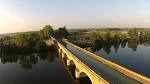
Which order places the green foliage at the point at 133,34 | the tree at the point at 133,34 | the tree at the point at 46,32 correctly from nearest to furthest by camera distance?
the green foliage at the point at 133,34
the tree at the point at 133,34
the tree at the point at 46,32

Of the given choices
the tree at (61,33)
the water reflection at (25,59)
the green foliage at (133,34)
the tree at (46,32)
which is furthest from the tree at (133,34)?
the water reflection at (25,59)

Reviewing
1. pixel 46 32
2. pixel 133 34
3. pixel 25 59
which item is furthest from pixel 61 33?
pixel 25 59

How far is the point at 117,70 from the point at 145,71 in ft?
73.7

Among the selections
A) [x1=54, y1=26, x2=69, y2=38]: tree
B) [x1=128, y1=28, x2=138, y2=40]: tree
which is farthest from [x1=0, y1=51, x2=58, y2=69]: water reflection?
[x1=128, y1=28, x2=138, y2=40]: tree

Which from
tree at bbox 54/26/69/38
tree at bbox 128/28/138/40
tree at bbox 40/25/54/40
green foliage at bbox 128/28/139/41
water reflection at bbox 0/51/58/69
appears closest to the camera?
water reflection at bbox 0/51/58/69

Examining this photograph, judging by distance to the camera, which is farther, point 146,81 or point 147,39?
point 147,39

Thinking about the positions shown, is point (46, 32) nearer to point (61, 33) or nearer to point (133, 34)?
point (61, 33)

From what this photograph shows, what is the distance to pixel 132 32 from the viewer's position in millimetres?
163875

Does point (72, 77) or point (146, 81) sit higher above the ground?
point (146, 81)

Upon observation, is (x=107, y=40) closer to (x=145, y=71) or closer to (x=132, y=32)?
(x=132, y=32)

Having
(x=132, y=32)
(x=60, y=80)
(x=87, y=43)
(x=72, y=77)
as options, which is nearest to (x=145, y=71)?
(x=72, y=77)

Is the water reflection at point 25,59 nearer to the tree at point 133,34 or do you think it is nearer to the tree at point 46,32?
the tree at point 46,32

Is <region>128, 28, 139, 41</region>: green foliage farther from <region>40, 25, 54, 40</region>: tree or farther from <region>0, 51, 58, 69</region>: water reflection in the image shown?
<region>0, 51, 58, 69</region>: water reflection

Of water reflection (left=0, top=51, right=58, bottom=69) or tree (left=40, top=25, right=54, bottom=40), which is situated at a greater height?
tree (left=40, top=25, right=54, bottom=40)
